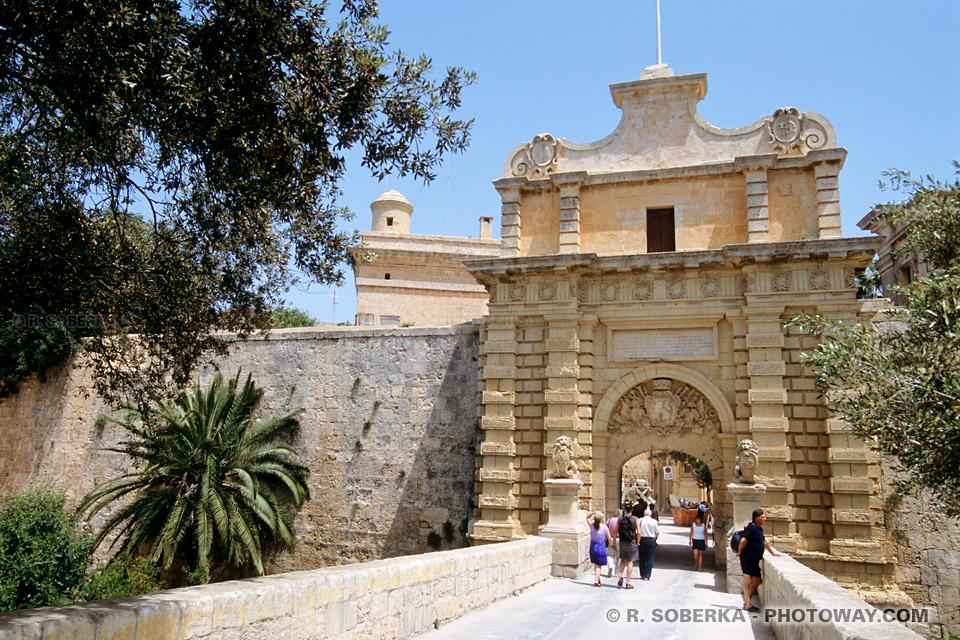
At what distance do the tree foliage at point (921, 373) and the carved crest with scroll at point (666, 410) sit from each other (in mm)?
5955

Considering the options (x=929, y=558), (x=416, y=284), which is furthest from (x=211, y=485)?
(x=416, y=284)

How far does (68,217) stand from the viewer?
731cm

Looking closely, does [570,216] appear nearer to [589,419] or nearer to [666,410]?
[589,419]

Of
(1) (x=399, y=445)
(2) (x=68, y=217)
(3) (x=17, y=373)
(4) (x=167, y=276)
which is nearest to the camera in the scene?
(2) (x=68, y=217)

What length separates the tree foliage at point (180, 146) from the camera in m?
5.40

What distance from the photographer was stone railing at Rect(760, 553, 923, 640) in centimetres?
381

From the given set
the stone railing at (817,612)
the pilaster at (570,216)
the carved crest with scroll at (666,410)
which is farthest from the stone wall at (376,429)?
the stone railing at (817,612)

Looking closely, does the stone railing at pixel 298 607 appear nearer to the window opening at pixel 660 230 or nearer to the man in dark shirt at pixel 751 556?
the man in dark shirt at pixel 751 556

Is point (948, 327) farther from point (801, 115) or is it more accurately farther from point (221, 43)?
point (801, 115)

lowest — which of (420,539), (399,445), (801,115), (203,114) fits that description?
(420,539)

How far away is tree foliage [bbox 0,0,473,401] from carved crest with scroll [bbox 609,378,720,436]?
7.18 meters

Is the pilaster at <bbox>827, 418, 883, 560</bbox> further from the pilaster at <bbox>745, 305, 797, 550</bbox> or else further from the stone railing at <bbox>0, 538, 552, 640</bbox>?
the stone railing at <bbox>0, 538, 552, 640</bbox>

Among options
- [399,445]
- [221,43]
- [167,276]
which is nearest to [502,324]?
[399,445]

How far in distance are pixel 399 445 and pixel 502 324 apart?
3394mm
